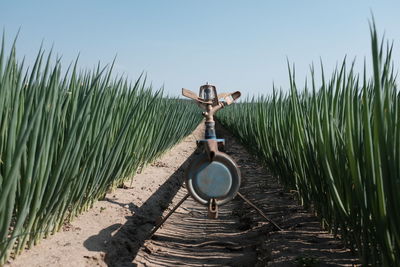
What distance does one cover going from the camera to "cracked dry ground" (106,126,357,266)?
2.06 meters

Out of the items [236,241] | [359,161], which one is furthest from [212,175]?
[236,241]

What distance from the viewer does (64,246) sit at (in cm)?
191

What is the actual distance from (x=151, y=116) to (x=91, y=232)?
1.74 metres

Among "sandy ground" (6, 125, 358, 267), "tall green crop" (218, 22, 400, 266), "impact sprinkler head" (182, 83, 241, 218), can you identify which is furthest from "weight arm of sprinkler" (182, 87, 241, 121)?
"sandy ground" (6, 125, 358, 267)

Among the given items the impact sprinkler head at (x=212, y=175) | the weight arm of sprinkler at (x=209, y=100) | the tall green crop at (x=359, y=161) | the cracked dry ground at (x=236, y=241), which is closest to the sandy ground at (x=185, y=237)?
the cracked dry ground at (x=236, y=241)

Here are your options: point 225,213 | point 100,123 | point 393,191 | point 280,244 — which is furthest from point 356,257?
point 225,213

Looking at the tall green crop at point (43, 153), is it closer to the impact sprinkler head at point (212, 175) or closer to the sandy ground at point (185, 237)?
the sandy ground at point (185, 237)

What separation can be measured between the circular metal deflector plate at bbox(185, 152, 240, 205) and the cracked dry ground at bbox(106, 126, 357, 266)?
412 millimetres

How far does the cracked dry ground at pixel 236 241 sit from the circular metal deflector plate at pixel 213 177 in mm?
412

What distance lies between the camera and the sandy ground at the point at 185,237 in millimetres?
1916

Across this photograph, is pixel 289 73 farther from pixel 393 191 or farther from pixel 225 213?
pixel 225 213

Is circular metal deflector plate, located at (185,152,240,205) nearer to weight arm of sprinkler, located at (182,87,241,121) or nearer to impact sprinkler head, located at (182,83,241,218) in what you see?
impact sprinkler head, located at (182,83,241,218)

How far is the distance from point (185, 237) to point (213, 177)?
2.98 feet

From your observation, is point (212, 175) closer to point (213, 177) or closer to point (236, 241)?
point (213, 177)
